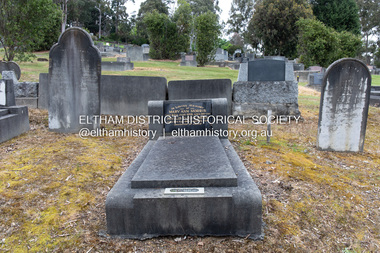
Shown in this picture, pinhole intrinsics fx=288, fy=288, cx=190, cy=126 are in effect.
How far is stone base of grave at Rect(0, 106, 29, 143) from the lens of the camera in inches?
223

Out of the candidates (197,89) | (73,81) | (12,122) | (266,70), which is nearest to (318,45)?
(266,70)

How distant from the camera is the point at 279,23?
36062 millimetres

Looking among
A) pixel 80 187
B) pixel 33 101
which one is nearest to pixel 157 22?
pixel 33 101

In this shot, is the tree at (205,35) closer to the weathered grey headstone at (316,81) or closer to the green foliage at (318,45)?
the green foliage at (318,45)

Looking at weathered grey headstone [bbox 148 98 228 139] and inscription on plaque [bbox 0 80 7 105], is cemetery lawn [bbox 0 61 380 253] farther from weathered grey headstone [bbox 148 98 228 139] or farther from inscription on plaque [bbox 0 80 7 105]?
inscription on plaque [bbox 0 80 7 105]

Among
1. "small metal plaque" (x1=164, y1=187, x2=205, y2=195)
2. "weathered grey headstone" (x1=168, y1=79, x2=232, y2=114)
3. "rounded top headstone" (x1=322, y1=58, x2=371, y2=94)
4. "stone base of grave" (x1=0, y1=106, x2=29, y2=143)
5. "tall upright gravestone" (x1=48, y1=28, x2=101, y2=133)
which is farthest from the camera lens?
"weathered grey headstone" (x1=168, y1=79, x2=232, y2=114)

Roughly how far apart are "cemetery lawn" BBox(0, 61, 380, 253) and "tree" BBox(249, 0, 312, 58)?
33.5 metres

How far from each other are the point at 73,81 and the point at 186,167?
4134 millimetres

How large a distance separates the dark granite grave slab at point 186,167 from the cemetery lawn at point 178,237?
57 centimetres

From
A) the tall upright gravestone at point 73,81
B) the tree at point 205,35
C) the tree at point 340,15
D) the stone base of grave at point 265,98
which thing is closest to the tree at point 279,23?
the tree at point 340,15

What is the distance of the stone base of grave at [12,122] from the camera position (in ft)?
18.6

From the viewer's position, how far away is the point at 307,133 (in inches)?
275

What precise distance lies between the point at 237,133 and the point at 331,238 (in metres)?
3.99

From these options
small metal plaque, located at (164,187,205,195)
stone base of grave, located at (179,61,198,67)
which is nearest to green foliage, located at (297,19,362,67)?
stone base of grave, located at (179,61,198,67)
